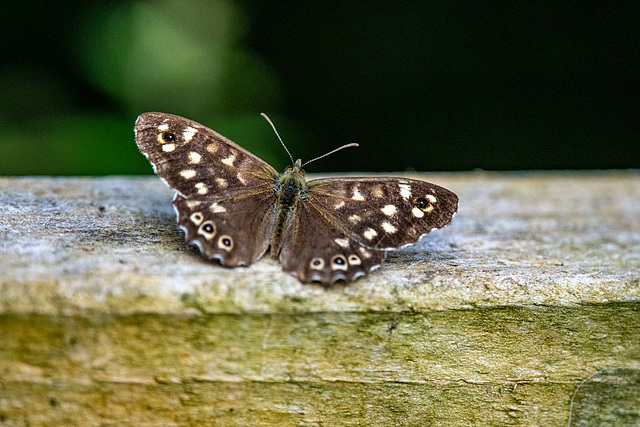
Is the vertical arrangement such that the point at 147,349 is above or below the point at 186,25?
below

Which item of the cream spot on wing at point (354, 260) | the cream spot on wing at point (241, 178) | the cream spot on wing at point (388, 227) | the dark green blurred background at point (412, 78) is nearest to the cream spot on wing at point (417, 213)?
the cream spot on wing at point (388, 227)

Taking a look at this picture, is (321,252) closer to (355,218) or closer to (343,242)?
(343,242)

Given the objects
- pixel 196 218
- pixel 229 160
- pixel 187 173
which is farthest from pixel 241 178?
pixel 196 218

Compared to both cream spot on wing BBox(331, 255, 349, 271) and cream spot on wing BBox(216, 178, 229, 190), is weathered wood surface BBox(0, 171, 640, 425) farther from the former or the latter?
cream spot on wing BBox(216, 178, 229, 190)

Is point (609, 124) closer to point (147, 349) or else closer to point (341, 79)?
point (341, 79)

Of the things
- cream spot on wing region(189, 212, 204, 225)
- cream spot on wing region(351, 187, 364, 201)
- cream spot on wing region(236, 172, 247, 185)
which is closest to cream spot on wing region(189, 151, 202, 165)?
cream spot on wing region(236, 172, 247, 185)

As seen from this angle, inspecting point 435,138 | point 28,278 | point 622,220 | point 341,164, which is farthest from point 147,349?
point 435,138

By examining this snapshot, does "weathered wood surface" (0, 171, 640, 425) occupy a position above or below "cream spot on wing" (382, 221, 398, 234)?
below

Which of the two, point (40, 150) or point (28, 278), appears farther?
point (40, 150)
